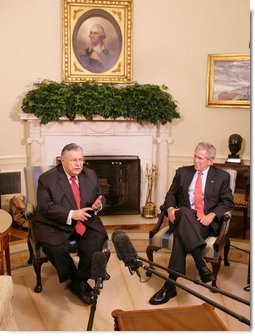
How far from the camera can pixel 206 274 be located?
3395mm

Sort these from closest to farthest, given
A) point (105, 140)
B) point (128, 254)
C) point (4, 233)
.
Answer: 1. point (128, 254)
2. point (4, 233)
3. point (105, 140)

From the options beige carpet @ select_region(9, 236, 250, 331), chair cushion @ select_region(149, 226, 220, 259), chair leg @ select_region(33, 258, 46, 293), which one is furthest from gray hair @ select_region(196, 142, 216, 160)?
chair leg @ select_region(33, 258, 46, 293)

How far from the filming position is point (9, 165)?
18.5ft

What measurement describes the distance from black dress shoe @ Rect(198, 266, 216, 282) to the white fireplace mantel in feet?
7.97

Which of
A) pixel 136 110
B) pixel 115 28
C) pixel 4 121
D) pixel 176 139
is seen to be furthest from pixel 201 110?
pixel 4 121

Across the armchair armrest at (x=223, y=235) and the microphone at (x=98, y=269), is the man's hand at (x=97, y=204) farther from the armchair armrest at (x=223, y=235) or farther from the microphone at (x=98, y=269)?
the microphone at (x=98, y=269)

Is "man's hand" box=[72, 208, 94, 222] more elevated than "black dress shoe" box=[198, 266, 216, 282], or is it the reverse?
"man's hand" box=[72, 208, 94, 222]

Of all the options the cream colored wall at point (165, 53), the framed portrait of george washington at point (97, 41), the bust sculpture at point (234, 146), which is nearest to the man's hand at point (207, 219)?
the bust sculpture at point (234, 146)

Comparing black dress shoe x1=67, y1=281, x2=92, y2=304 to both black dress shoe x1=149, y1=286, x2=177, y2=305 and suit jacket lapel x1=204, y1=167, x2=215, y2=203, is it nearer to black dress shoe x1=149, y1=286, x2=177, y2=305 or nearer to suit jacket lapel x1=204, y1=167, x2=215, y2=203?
black dress shoe x1=149, y1=286, x2=177, y2=305

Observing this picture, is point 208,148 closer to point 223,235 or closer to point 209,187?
point 209,187

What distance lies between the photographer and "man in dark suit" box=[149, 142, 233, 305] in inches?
132

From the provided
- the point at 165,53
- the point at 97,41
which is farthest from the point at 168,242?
the point at 97,41

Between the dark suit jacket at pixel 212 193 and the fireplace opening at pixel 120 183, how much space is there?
1814mm

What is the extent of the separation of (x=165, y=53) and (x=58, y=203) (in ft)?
10.5
